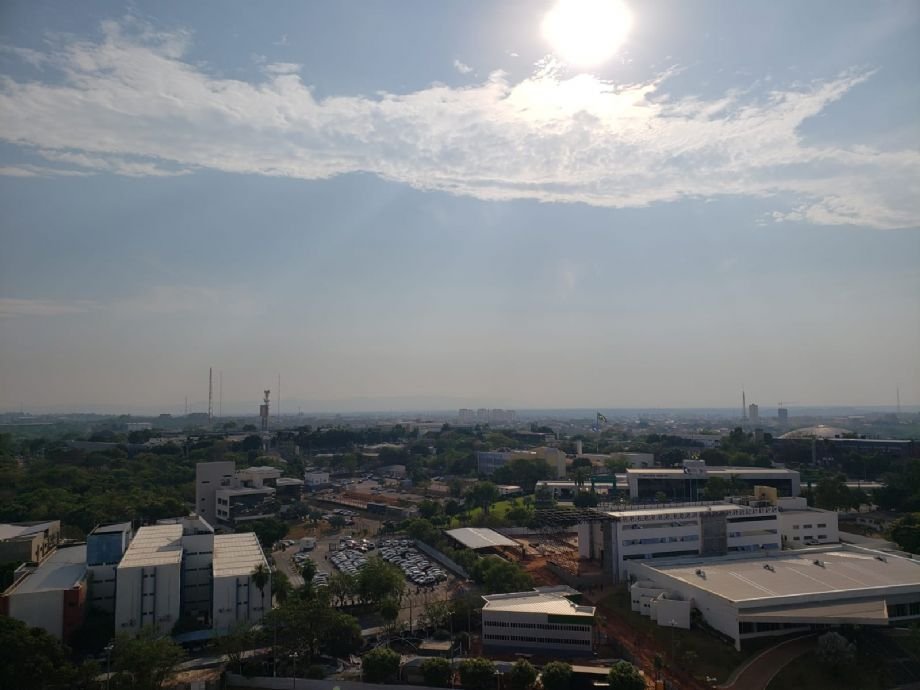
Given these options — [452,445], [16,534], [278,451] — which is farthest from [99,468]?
[452,445]

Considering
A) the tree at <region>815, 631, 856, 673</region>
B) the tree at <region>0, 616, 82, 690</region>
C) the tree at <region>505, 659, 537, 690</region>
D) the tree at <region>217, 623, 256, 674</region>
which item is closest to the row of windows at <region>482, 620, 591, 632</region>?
the tree at <region>505, 659, 537, 690</region>

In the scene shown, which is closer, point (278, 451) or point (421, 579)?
point (421, 579)

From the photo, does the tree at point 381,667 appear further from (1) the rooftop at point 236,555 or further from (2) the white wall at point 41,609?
(2) the white wall at point 41,609

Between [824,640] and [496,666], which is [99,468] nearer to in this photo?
[496,666]

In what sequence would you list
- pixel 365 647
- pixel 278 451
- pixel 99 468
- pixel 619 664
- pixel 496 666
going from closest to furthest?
pixel 619 664 → pixel 496 666 → pixel 365 647 → pixel 99 468 → pixel 278 451

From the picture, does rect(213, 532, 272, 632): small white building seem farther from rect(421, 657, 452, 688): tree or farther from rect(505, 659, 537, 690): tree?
rect(505, 659, 537, 690): tree

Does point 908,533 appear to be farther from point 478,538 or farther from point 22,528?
point 22,528

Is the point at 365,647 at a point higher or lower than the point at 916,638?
lower
